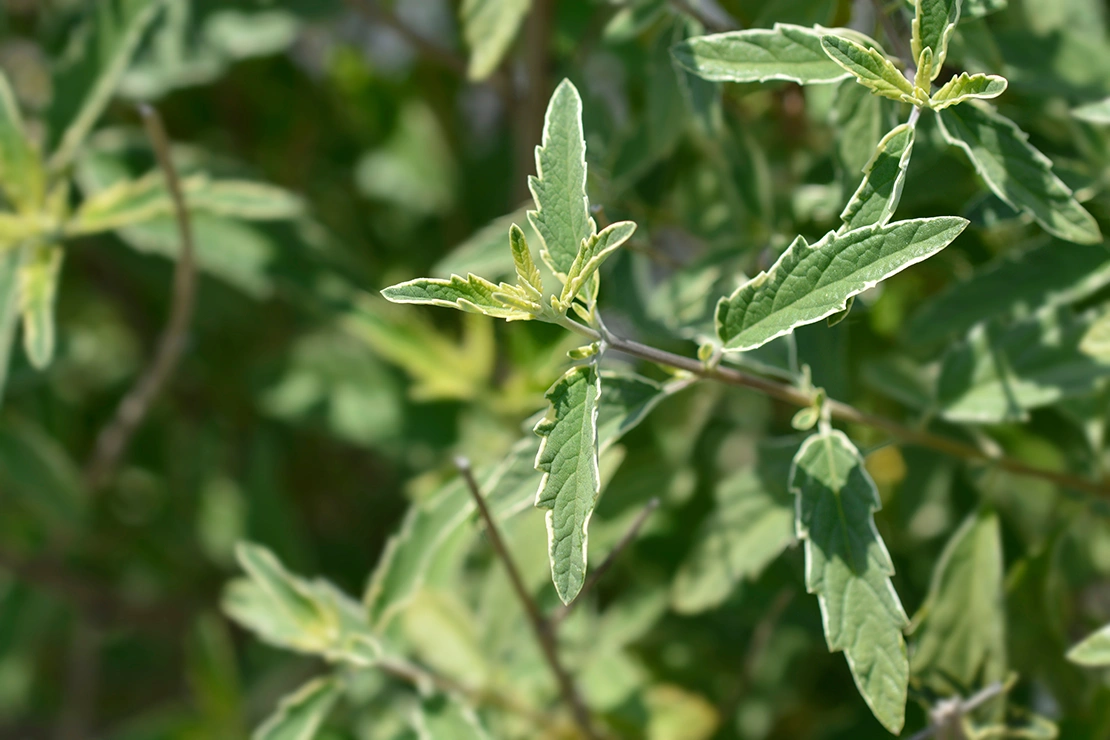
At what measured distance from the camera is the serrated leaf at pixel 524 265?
68cm

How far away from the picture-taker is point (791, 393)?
823 mm

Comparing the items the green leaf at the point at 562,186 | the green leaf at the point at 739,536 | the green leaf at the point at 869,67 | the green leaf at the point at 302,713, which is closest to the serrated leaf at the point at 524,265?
the green leaf at the point at 562,186

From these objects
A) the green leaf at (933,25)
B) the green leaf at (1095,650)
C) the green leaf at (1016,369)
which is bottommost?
the green leaf at (1095,650)

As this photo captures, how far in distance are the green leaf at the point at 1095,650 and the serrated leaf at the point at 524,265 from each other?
51cm

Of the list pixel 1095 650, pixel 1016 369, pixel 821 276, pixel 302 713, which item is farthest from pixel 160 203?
pixel 1095 650

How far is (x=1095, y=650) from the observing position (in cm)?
81

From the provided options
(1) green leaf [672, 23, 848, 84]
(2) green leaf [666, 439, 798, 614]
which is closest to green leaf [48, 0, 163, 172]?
(1) green leaf [672, 23, 848, 84]

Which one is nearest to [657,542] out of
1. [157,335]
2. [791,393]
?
[791,393]

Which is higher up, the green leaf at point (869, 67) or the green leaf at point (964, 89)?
the green leaf at point (869, 67)

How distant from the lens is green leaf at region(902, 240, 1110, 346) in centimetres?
89

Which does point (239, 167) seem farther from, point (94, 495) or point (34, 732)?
point (34, 732)

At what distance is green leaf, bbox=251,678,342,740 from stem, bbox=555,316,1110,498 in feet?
1.46

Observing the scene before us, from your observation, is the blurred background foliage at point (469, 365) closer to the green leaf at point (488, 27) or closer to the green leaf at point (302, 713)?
the green leaf at point (488, 27)

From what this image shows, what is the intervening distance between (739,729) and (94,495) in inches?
38.4
